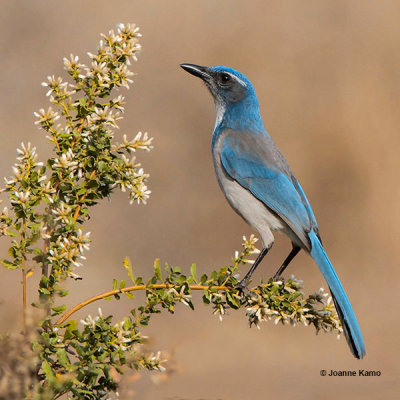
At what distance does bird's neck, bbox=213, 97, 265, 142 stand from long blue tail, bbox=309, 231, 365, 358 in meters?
Result: 0.88

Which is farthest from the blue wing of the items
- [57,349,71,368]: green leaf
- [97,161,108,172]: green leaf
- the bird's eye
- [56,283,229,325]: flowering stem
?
[57,349,71,368]: green leaf

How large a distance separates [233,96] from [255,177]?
651 mm

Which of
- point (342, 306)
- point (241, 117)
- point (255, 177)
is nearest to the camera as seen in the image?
point (342, 306)

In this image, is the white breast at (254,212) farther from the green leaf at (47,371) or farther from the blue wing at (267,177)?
the green leaf at (47,371)

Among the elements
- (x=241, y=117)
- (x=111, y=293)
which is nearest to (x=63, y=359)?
(x=111, y=293)

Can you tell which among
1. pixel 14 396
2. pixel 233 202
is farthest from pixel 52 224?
pixel 233 202

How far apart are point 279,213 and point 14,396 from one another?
2090mm

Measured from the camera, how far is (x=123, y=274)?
6379 mm

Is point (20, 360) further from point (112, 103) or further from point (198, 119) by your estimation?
point (198, 119)

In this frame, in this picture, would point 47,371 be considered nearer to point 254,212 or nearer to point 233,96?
point 254,212

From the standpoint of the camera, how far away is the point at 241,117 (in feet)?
13.2

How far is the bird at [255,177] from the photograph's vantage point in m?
3.41

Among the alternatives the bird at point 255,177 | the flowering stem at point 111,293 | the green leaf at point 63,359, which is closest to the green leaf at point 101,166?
the flowering stem at point 111,293

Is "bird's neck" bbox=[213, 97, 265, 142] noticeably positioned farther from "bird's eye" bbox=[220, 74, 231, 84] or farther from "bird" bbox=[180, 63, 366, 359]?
"bird's eye" bbox=[220, 74, 231, 84]
